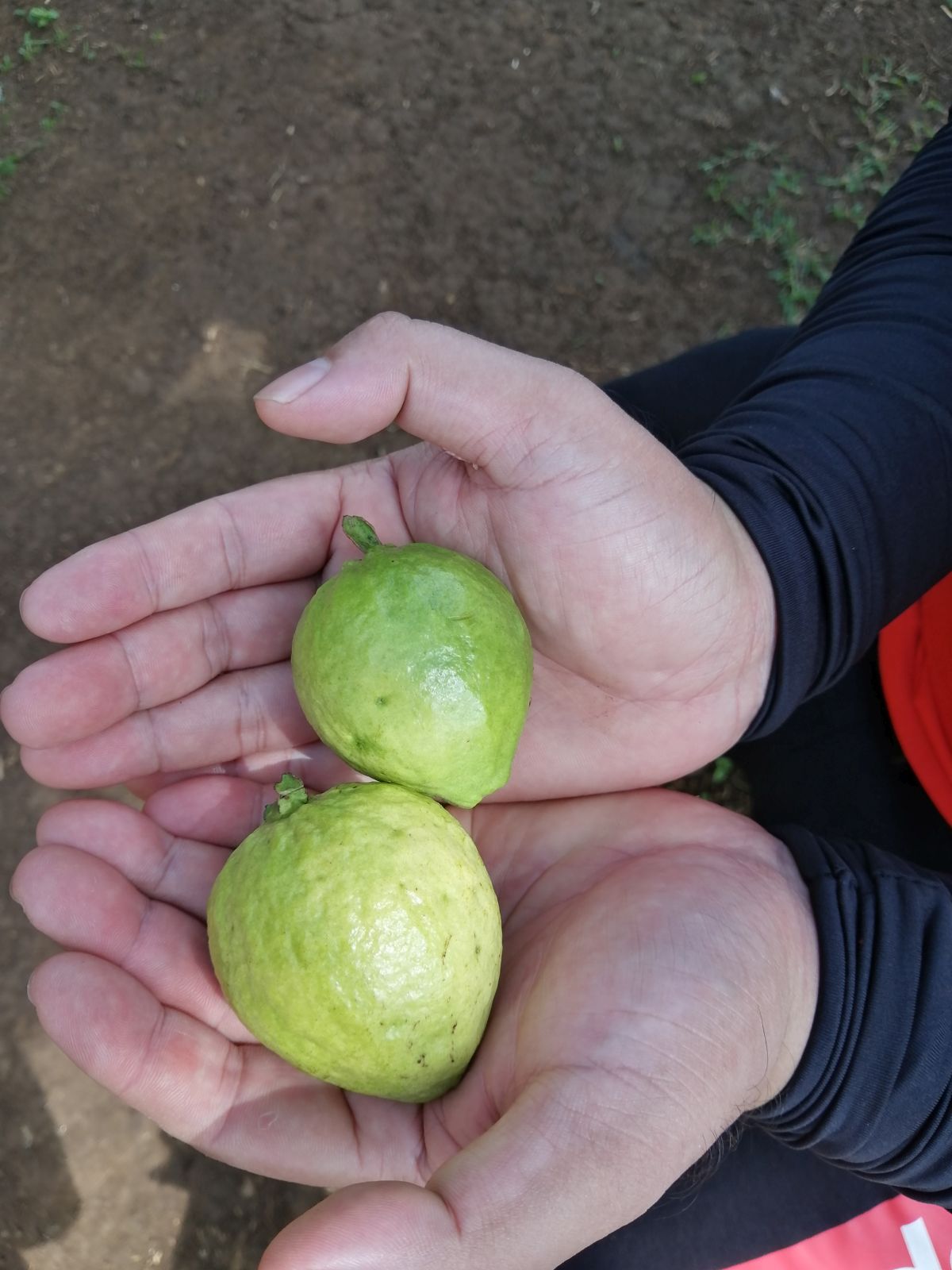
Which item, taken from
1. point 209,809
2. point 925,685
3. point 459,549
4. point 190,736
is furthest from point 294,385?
point 925,685

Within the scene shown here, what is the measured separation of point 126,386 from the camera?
193 inches

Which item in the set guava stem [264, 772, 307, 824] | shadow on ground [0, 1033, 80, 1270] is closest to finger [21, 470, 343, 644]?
guava stem [264, 772, 307, 824]

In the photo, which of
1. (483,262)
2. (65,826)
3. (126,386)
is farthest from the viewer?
(483,262)

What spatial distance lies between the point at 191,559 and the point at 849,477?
6.27 ft

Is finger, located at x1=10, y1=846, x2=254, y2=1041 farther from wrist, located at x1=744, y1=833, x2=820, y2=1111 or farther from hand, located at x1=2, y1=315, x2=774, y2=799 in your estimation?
wrist, located at x1=744, y1=833, x2=820, y2=1111

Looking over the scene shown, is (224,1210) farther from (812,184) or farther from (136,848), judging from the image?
(812,184)

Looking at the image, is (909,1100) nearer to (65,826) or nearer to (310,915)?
(310,915)

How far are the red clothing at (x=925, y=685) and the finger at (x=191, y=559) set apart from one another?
1.95 meters

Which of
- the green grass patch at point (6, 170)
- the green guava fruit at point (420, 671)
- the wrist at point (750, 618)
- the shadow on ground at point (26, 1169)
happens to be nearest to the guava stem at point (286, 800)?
the green guava fruit at point (420, 671)

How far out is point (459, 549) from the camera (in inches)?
115

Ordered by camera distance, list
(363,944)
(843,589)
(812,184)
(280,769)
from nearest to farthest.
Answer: (363,944)
(843,589)
(280,769)
(812,184)

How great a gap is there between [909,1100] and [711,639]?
121 cm

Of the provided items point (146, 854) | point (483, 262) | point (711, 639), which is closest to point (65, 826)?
point (146, 854)

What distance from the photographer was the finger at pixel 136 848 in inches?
109
